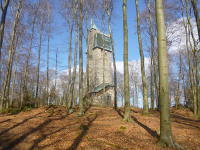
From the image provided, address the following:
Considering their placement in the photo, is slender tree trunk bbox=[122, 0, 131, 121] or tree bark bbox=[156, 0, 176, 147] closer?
tree bark bbox=[156, 0, 176, 147]

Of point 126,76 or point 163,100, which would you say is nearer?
point 163,100

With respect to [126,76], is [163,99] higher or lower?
lower

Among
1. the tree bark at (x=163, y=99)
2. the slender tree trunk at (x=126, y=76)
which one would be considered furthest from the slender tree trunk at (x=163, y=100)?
the slender tree trunk at (x=126, y=76)

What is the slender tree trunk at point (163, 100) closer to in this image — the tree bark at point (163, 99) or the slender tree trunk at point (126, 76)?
the tree bark at point (163, 99)

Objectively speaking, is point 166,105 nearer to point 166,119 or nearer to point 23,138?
point 166,119

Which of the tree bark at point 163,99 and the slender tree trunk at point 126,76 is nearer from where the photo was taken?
the tree bark at point 163,99

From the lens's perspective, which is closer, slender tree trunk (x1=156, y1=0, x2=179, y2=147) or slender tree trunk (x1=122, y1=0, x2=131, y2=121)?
slender tree trunk (x1=156, y1=0, x2=179, y2=147)

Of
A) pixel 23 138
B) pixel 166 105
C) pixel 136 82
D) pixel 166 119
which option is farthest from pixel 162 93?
pixel 136 82

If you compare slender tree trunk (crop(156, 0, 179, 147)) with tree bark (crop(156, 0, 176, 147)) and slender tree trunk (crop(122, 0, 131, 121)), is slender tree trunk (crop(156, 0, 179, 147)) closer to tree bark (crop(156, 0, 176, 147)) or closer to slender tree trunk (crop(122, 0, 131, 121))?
tree bark (crop(156, 0, 176, 147))

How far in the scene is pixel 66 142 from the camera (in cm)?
499

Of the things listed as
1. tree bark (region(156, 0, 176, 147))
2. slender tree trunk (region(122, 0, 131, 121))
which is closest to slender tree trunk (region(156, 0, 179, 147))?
tree bark (region(156, 0, 176, 147))

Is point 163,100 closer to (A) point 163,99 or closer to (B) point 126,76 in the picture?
(A) point 163,99

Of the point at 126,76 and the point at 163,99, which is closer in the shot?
the point at 163,99

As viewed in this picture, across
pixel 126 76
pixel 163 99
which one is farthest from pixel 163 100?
pixel 126 76
